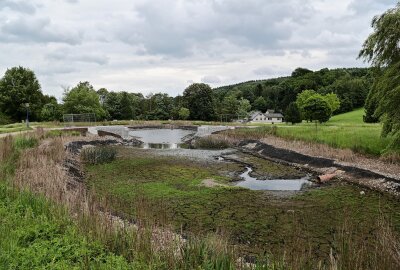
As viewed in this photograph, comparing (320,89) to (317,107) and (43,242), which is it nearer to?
(317,107)

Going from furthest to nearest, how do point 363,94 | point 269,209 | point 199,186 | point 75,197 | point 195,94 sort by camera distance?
point 195,94 → point 363,94 → point 199,186 → point 269,209 → point 75,197

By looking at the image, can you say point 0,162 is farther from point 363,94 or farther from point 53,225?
point 363,94

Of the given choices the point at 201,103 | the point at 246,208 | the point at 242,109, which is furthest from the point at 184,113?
the point at 246,208

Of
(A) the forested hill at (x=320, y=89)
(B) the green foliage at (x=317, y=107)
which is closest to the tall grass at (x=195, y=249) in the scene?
(B) the green foliage at (x=317, y=107)

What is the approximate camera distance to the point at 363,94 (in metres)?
70.2

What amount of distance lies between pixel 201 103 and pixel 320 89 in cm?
2400

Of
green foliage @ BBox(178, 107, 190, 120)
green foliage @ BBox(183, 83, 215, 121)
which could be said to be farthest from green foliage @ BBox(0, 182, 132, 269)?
green foliage @ BBox(183, 83, 215, 121)

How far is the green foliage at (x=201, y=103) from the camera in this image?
7912cm

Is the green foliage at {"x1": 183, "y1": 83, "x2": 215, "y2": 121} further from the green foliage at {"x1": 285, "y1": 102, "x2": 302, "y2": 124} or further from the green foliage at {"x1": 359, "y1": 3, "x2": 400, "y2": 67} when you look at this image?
the green foliage at {"x1": 359, "y1": 3, "x2": 400, "y2": 67}

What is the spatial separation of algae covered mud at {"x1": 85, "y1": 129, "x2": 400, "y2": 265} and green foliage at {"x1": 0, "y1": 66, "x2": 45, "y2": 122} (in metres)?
42.4

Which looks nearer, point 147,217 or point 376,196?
point 147,217

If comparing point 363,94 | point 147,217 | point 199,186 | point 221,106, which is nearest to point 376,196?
point 199,186

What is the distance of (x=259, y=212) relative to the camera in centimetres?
1220

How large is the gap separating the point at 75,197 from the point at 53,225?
2.06 m
